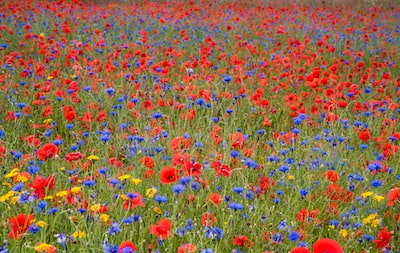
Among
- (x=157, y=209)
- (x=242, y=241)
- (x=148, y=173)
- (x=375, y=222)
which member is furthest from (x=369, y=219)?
(x=148, y=173)

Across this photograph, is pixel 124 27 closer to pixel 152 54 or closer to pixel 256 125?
pixel 152 54

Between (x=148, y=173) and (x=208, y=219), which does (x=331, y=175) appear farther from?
(x=148, y=173)

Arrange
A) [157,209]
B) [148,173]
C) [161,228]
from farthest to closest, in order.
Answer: [148,173] → [157,209] → [161,228]

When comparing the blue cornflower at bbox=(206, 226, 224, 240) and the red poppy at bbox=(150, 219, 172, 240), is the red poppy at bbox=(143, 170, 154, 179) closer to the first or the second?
the blue cornflower at bbox=(206, 226, 224, 240)

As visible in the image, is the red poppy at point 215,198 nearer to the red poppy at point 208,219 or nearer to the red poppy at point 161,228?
the red poppy at point 208,219

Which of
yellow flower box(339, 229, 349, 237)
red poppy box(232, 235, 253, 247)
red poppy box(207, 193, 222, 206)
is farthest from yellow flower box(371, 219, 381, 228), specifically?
red poppy box(207, 193, 222, 206)

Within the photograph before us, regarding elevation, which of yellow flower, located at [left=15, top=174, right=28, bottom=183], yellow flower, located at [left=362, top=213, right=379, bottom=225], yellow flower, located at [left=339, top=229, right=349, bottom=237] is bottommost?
yellow flower, located at [left=339, top=229, right=349, bottom=237]

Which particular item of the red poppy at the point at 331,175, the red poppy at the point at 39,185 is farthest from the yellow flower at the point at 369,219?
the red poppy at the point at 39,185

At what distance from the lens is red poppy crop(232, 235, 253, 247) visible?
2.16 meters

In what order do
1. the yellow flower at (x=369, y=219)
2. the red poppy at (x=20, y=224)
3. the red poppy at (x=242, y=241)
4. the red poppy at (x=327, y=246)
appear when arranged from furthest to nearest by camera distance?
the yellow flower at (x=369, y=219)
the red poppy at (x=242, y=241)
the red poppy at (x=20, y=224)
the red poppy at (x=327, y=246)

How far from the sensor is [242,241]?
7.27 ft

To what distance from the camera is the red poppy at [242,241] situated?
2162mm

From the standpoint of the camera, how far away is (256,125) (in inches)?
158

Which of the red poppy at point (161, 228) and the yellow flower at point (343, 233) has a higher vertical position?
the red poppy at point (161, 228)
